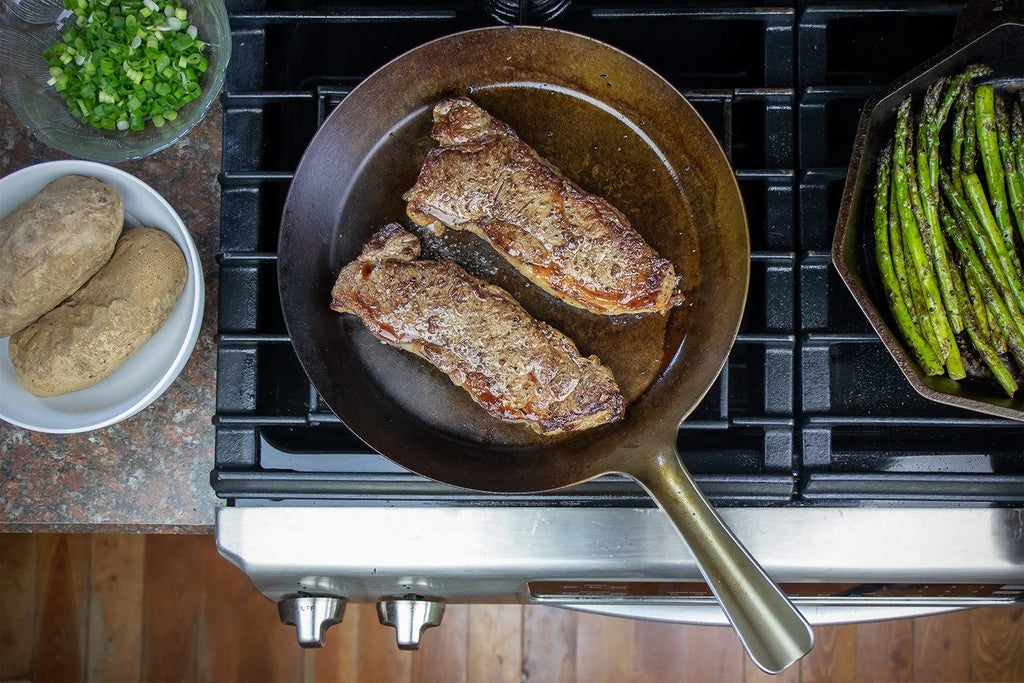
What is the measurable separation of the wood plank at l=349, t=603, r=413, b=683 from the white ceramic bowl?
160 centimetres

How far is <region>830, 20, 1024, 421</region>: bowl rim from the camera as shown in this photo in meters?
1.72

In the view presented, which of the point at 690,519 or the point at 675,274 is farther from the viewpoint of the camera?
the point at 675,274

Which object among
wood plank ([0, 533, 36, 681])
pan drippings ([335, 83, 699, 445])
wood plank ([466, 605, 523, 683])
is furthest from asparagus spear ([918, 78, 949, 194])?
wood plank ([0, 533, 36, 681])

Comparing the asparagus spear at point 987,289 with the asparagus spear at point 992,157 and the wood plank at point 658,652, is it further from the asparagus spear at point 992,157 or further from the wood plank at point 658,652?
the wood plank at point 658,652

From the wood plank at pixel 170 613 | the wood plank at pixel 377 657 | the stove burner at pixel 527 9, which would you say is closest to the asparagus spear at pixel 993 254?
the stove burner at pixel 527 9

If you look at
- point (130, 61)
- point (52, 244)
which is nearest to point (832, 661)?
point (52, 244)

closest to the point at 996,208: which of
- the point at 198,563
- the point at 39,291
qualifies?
the point at 39,291

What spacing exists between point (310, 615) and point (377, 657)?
1.28 meters

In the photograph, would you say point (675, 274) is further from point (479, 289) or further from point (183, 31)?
point (183, 31)

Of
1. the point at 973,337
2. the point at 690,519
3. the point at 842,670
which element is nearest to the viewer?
the point at 690,519

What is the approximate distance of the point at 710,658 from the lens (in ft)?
10.3

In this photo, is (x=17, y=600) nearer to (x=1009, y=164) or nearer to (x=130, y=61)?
(x=130, y=61)

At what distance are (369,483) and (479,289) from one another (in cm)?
58

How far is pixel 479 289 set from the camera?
1952 millimetres
